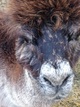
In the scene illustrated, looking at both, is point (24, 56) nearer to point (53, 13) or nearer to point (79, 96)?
point (53, 13)

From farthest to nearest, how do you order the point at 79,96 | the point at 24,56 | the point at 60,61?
the point at 79,96, the point at 24,56, the point at 60,61

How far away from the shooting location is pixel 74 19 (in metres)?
3.09

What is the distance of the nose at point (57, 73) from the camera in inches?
110

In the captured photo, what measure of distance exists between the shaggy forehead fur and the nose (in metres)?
0.38

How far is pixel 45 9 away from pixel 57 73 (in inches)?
21.1

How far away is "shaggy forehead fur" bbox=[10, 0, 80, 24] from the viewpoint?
300cm

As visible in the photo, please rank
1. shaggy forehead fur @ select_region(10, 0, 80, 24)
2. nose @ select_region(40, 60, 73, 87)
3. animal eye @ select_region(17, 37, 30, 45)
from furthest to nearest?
animal eye @ select_region(17, 37, 30, 45)
shaggy forehead fur @ select_region(10, 0, 80, 24)
nose @ select_region(40, 60, 73, 87)

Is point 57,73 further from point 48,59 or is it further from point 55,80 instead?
point 48,59

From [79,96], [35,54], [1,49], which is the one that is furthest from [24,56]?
[79,96]

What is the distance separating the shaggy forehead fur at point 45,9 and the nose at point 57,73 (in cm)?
38

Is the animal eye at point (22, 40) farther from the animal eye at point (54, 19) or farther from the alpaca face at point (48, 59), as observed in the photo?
the animal eye at point (54, 19)

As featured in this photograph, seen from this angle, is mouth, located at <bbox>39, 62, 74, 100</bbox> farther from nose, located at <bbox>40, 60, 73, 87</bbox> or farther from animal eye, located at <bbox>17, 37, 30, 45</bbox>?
animal eye, located at <bbox>17, 37, 30, 45</bbox>

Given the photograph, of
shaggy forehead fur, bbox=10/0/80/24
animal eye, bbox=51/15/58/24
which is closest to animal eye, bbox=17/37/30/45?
shaggy forehead fur, bbox=10/0/80/24

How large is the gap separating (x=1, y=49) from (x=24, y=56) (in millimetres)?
372
